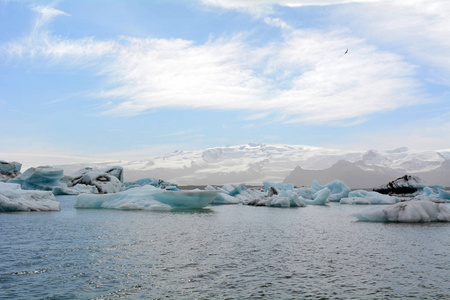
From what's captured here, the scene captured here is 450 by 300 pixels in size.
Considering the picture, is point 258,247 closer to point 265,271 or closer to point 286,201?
point 265,271

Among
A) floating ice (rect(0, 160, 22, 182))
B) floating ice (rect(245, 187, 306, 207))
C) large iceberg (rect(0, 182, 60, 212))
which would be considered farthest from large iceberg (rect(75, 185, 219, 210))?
floating ice (rect(0, 160, 22, 182))

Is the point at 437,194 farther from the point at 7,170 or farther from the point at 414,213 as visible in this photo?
the point at 7,170

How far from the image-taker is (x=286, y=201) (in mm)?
→ 30969

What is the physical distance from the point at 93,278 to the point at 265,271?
3.30 metres

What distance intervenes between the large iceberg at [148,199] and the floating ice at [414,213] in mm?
10069

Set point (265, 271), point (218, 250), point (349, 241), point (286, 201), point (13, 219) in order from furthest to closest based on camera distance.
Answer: point (286, 201)
point (13, 219)
point (349, 241)
point (218, 250)
point (265, 271)

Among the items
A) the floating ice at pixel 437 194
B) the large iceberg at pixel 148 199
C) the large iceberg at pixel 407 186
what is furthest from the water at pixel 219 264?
the large iceberg at pixel 407 186

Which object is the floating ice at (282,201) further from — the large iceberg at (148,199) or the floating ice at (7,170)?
the floating ice at (7,170)

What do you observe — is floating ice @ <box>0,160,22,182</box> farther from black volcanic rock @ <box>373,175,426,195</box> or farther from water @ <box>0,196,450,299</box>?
black volcanic rock @ <box>373,175,426,195</box>

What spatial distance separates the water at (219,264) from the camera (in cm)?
634

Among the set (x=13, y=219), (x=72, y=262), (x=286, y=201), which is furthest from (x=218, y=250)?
(x=286, y=201)

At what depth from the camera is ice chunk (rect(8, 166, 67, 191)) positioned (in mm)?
37906

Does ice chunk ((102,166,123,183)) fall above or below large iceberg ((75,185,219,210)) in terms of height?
above

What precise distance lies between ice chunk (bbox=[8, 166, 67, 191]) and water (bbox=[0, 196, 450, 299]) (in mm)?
26118
